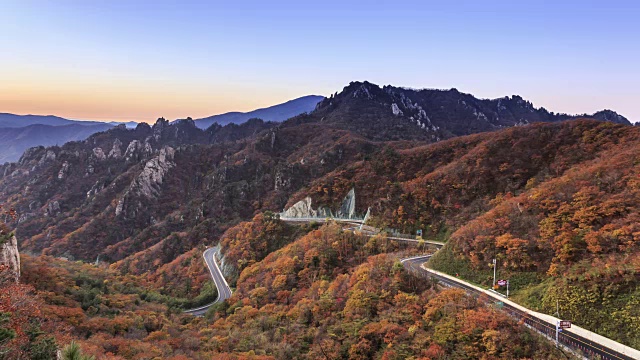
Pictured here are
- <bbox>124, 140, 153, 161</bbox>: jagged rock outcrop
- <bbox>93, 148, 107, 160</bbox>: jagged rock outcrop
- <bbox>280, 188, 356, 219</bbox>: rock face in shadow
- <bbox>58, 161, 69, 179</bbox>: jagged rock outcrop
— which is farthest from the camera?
<bbox>93, 148, 107, 160</bbox>: jagged rock outcrop

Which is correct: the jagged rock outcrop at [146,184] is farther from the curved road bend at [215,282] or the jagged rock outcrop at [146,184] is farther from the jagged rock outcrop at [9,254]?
the jagged rock outcrop at [9,254]

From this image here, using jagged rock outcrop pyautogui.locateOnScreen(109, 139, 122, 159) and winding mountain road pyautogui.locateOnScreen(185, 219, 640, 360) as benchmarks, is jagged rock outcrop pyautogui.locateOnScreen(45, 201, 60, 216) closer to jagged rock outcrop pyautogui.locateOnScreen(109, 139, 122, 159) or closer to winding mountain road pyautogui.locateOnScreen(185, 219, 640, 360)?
jagged rock outcrop pyautogui.locateOnScreen(109, 139, 122, 159)

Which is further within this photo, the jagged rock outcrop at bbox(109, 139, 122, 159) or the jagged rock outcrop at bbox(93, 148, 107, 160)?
the jagged rock outcrop at bbox(109, 139, 122, 159)

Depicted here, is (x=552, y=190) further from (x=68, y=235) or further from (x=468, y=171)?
(x=68, y=235)

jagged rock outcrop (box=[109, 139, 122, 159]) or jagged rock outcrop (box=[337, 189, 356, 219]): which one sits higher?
jagged rock outcrop (box=[109, 139, 122, 159])

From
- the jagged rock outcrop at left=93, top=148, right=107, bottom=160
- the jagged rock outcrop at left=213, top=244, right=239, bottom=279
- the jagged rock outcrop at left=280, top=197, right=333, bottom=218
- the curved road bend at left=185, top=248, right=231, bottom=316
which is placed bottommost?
the curved road bend at left=185, top=248, right=231, bottom=316

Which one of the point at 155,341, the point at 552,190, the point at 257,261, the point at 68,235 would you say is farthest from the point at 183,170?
the point at 552,190

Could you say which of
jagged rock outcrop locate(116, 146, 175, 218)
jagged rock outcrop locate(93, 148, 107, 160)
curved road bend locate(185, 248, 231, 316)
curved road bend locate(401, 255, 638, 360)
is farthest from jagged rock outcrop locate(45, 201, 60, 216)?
curved road bend locate(401, 255, 638, 360)
